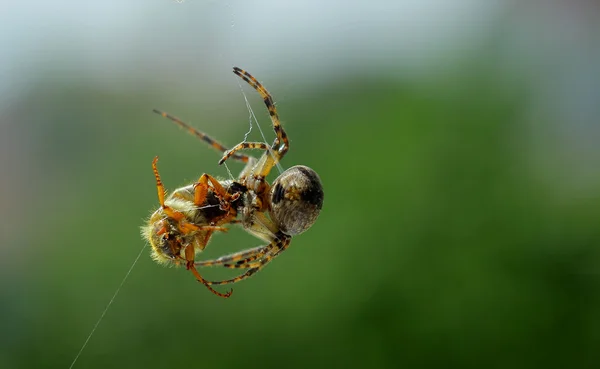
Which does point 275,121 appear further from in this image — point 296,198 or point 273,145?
point 296,198

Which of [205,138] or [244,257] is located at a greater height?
[205,138]

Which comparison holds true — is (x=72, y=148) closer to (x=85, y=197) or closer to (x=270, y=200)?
(x=85, y=197)

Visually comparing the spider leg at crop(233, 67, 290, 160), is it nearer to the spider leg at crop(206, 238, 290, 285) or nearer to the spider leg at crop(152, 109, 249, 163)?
the spider leg at crop(152, 109, 249, 163)

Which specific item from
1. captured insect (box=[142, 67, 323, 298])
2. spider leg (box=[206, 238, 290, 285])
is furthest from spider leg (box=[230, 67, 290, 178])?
spider leg (box=[206, 238, 290, 285])

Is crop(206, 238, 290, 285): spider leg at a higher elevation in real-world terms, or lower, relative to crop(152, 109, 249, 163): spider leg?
lower

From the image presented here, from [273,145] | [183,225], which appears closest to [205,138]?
[273,145]

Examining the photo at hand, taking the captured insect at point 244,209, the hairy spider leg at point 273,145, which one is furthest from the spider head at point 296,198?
the hairy spider leg at point 273,145

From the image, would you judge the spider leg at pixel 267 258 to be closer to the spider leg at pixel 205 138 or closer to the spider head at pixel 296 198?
the spider head at pixel 296 198
